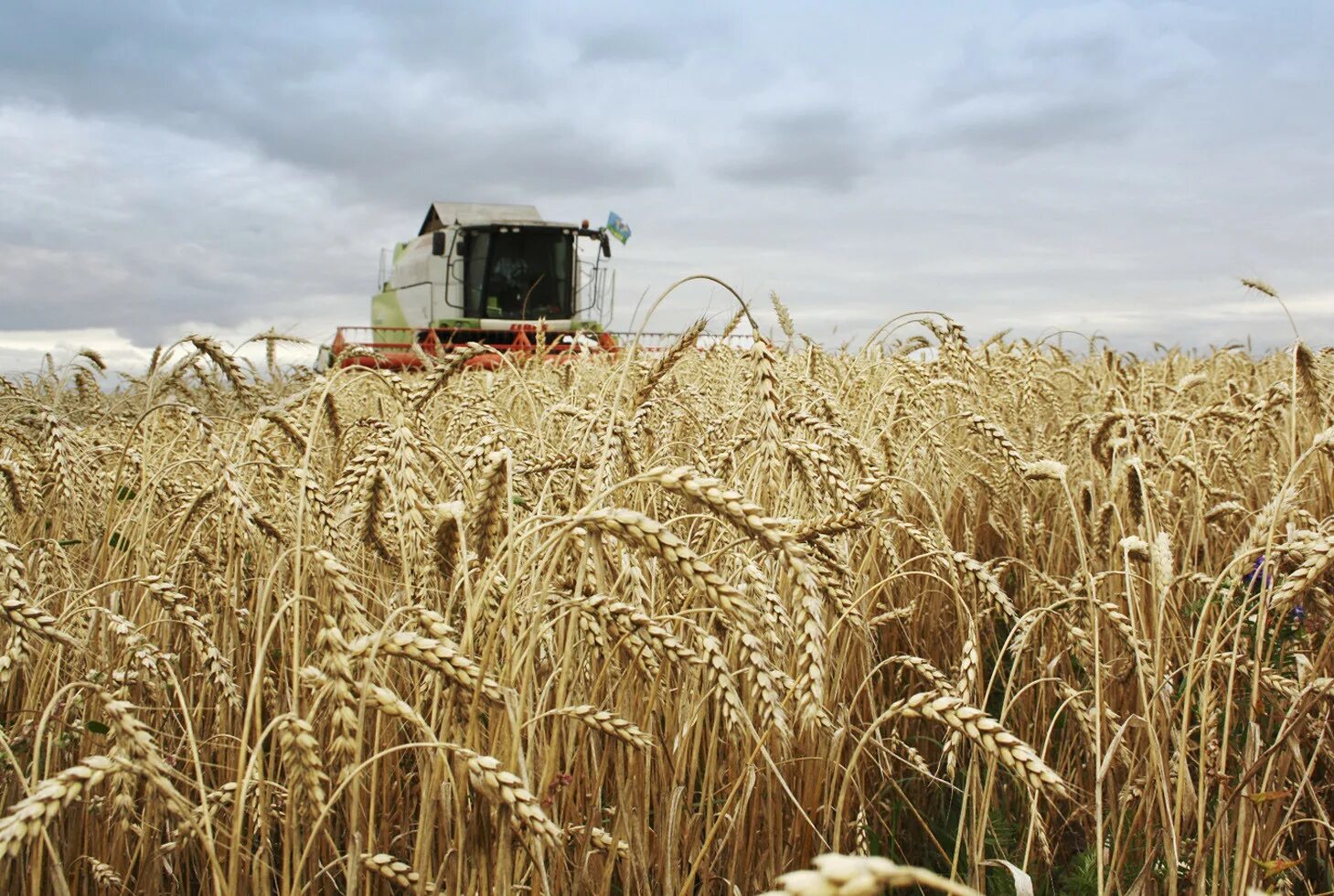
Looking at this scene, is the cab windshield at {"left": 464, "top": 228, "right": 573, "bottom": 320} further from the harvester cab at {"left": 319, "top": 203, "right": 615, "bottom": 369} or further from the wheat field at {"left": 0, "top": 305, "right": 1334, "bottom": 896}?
the wheat field at {"left": 0, "top": 305, "right": 1334, "bottom": 896}

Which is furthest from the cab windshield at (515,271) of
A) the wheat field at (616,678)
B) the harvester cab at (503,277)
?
the wheat field at (616,678)

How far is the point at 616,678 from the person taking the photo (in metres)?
2.10

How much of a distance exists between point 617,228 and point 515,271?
9.67ft

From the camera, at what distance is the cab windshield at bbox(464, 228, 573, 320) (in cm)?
1852

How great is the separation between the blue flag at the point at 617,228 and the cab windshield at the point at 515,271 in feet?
7.36

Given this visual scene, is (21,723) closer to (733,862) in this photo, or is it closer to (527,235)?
(733,862)

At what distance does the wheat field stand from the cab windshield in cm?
1561

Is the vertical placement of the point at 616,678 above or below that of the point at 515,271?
below

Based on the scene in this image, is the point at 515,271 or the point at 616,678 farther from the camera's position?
the point at 515,271

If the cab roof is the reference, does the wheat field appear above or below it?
below

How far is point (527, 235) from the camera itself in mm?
18750

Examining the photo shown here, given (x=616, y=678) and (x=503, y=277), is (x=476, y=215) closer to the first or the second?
(x=503, y=277)

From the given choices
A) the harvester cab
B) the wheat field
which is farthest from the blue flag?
the wheat field

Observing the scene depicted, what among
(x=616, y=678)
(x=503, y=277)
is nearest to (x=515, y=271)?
(x=503, y=277)
